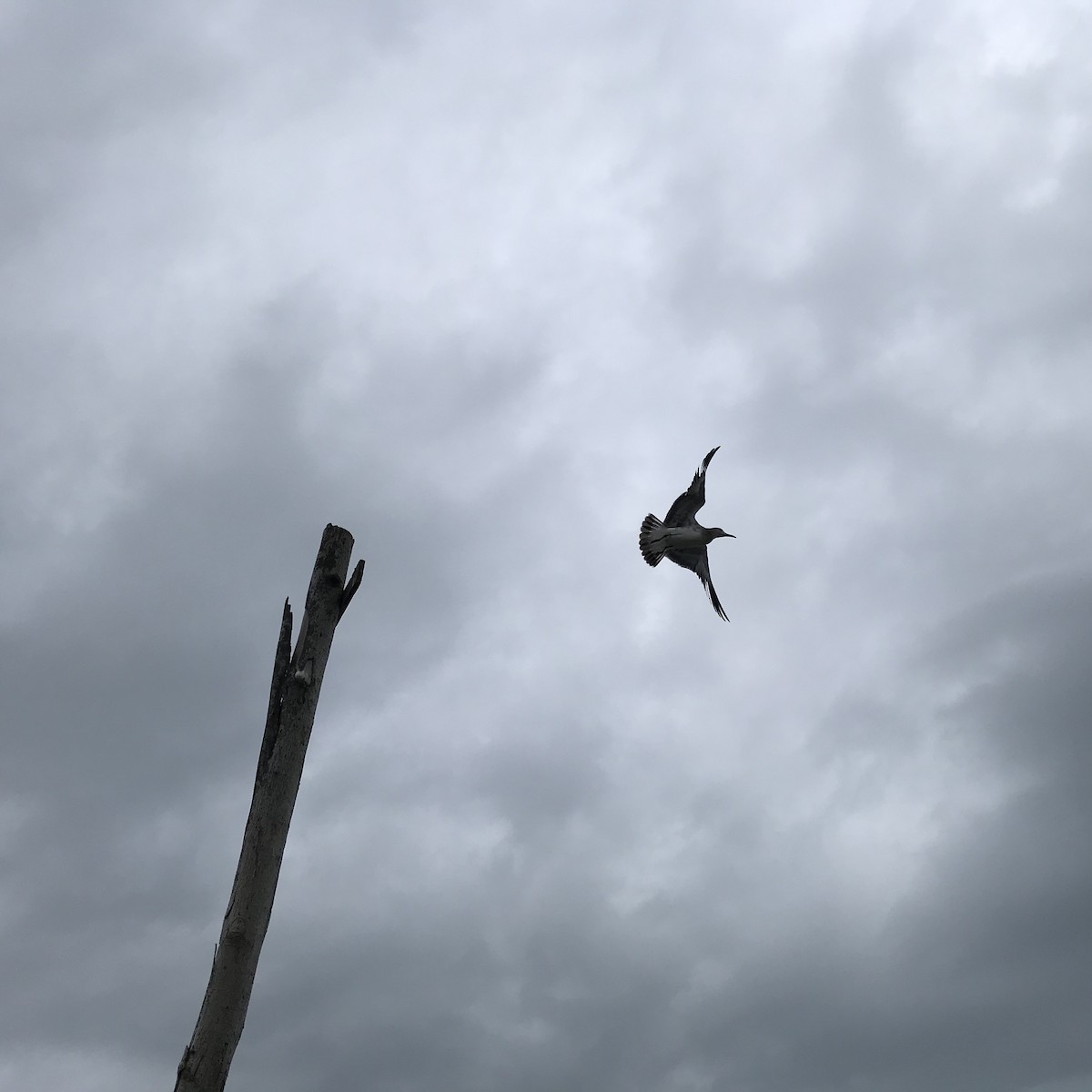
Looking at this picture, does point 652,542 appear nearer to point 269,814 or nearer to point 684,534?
point 684,534

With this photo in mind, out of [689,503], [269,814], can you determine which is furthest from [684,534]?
[269,814]

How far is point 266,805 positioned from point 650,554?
1509 centimetres

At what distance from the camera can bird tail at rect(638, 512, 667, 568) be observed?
906 inches

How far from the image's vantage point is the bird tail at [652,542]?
75.5 feet

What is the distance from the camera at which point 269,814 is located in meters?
8.69

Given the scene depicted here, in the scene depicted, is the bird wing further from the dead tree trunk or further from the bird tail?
the dead tree trunk

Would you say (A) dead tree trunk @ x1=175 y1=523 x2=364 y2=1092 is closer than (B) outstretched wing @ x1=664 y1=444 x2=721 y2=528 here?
Yes

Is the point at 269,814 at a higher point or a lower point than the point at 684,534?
lower

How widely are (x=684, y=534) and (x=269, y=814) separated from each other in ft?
50.7

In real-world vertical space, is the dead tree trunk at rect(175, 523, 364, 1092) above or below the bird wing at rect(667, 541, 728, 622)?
below

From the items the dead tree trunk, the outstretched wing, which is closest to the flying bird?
the outstretched wing

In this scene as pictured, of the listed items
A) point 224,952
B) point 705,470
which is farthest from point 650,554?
point 224,952

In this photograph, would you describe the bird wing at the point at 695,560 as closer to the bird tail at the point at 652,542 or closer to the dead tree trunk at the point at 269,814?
the bird tail at the point at 652,542

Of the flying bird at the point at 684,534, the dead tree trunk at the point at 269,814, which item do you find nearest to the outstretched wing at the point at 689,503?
the flying bird at the point at 684,534
